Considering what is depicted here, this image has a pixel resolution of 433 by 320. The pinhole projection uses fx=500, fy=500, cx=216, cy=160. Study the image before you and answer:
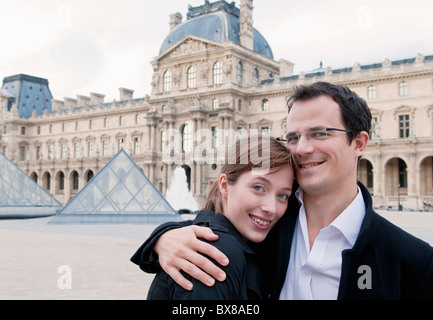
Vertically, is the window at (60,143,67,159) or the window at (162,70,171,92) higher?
the window at (162,70,171,92)

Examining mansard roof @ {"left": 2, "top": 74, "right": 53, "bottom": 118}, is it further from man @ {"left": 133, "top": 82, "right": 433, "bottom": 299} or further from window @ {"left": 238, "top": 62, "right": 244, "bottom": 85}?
man @ {"left": 133, "top": 82, "right": 433, "bottom": 299}

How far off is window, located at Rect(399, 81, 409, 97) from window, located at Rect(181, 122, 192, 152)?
18972 mm

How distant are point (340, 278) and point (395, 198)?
38326mm

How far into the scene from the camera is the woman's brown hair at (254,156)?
249 cm

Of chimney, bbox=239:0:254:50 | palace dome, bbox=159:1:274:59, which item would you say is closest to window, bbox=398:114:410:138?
chimney, bbox=239:0:254:50

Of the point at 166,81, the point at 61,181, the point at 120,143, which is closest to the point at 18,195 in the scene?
the point at 166,81

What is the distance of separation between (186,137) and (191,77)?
594 centimetres

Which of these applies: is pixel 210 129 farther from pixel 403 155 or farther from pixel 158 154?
pixel 403 155

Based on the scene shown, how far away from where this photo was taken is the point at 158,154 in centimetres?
4947

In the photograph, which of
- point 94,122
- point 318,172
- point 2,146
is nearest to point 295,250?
point 318,172

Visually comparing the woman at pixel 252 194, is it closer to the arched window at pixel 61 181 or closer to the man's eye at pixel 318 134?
the man's eye at pixel 318 134

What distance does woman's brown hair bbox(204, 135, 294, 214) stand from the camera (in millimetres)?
2494

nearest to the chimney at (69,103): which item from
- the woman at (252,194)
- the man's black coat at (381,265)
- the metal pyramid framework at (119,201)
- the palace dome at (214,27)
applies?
the palace dome at (214,27)

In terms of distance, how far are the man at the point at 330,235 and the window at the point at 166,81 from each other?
48319 millimetres
